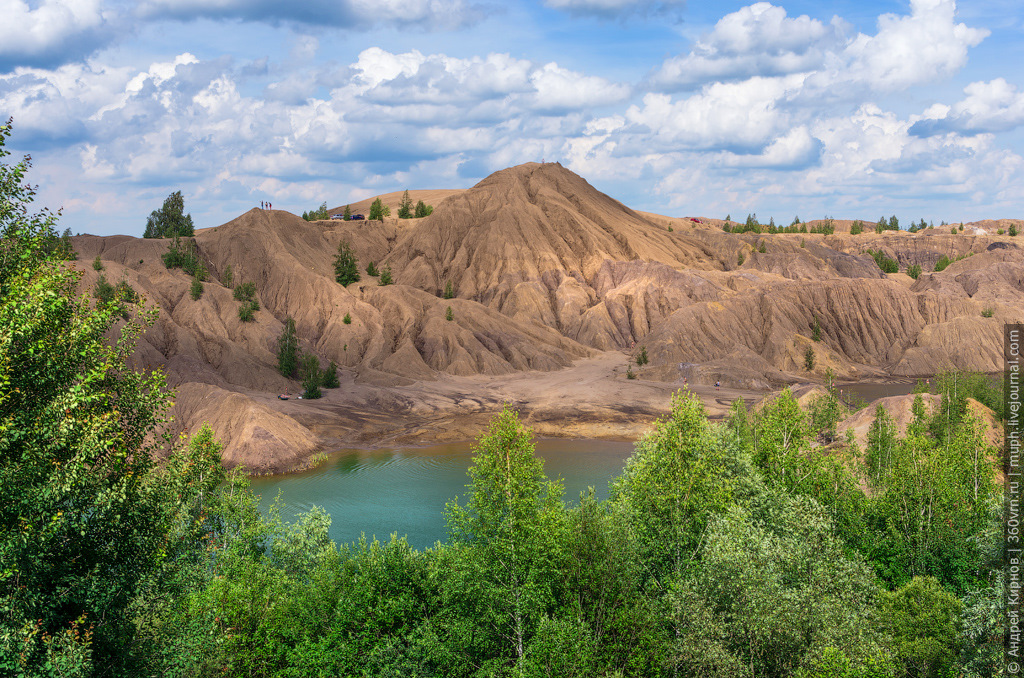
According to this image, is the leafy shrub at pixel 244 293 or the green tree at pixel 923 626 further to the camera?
the leafy shrub at pixel 244 293

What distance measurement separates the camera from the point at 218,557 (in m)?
31.2

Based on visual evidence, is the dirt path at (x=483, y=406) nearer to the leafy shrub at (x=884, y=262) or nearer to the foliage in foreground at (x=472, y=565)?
the foliage in foreground at (x=472, y=565)

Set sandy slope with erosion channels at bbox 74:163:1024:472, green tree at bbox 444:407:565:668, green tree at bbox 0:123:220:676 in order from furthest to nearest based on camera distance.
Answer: sandy slope with erosion channels at bbox 74:163:1024:472 < green tree at bbox 444:407:565:668 < green tree at bbox 0:123:220:676

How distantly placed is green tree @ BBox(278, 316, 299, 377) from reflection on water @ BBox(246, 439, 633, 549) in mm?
24056

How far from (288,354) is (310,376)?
6129mm

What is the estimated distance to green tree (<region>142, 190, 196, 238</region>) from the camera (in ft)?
437

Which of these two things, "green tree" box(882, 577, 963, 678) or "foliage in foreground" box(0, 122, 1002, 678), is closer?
"foliage in foreground" box(0, 122, 1002, 678)

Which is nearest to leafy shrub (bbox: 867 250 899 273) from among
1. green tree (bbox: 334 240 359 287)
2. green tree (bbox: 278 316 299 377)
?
green tree (bbox: 334 240 359 287)

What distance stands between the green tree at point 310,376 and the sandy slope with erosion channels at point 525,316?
3.13 m

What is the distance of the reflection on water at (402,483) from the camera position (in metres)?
49.4

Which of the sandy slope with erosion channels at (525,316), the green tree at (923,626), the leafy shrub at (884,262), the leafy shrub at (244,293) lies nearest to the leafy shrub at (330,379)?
the sandy slope with erosion channels at (525,316)

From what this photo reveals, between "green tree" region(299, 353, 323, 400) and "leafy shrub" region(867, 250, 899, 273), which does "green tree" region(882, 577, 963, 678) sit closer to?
"green tree" region(299, 353, 323, 400)

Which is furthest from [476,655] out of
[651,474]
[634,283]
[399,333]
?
[634,283]

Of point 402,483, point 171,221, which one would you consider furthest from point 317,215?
point 402,483
